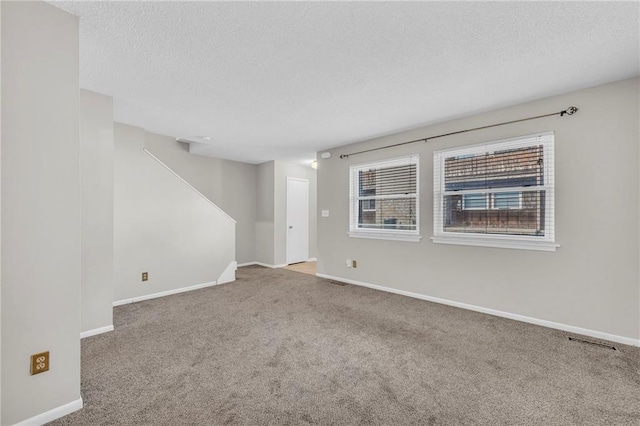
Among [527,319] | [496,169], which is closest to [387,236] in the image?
[496,169]

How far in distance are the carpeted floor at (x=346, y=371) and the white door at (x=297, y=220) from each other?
3124 mm

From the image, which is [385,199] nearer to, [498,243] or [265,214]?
[498,243]

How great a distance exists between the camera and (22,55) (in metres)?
1.51

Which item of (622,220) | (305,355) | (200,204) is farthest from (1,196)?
(622,220)

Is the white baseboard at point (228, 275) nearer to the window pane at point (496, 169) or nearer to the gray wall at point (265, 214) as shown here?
the gray wall at point (265, 214)

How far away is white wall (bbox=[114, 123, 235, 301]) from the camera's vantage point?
3.54m

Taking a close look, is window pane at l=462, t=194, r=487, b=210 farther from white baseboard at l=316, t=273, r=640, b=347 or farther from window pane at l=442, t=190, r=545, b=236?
white baseboard at l=316, t=273, r=640, b=347

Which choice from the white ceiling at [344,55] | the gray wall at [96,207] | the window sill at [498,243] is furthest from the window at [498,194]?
the gray wall at [96,207]

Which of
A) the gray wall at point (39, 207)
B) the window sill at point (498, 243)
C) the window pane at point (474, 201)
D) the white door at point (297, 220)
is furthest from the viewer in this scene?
the white door at point (297, 220)

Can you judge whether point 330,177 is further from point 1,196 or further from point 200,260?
point 1,196

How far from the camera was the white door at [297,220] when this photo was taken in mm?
6383

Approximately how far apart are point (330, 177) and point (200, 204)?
228cm

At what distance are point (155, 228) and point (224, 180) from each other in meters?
2.28

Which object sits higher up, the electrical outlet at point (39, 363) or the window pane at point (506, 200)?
the window pane at point (506, 200)
